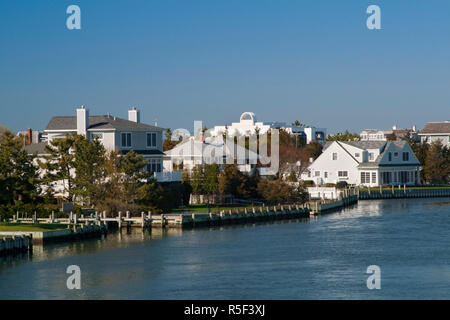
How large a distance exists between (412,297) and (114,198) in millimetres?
37281

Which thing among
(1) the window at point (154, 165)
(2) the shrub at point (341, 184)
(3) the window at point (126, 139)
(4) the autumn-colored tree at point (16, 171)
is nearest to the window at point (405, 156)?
(2) the shrub at point (341, 184)

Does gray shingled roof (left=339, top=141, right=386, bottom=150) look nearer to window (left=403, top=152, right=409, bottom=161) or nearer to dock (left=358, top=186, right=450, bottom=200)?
window (left=403, top=152, right=409, bottom=161)

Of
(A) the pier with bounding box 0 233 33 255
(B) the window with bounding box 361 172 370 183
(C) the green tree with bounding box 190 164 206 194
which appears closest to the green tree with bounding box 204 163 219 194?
(C) the green tree with bounding box 190 164 206 194

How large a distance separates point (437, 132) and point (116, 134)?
288 feet

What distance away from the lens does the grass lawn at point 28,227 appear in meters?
60.3

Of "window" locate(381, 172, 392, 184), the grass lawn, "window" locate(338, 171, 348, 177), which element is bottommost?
the grass lawn

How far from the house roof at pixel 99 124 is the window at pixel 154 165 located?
141 inches

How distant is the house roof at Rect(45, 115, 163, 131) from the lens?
275ft

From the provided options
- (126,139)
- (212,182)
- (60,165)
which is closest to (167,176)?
(126,139)

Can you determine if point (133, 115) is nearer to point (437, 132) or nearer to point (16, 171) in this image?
point (16, 171)

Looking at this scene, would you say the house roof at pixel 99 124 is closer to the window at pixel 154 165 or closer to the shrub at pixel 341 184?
the window at pixel 154 165

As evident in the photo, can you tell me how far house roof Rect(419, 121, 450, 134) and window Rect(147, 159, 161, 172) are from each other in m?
83.9
